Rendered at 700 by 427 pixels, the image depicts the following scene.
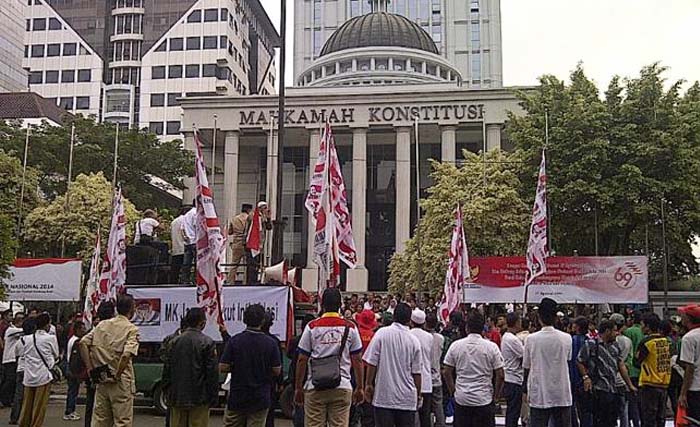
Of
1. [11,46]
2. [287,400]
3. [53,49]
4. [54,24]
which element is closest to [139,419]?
[287,400]

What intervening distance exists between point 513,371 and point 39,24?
89.8 m

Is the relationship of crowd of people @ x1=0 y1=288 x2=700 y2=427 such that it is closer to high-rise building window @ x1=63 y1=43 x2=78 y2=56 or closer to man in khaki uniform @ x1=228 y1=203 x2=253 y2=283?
man in khaki uniform @ x1=228 y1=203 x2=253 y2=283

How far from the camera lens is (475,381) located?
8242 mm

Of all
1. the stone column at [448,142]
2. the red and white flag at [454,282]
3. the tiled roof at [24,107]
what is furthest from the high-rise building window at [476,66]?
the red and white flag at [454,282]

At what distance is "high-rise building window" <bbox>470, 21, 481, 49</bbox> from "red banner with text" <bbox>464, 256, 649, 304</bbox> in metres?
72.5

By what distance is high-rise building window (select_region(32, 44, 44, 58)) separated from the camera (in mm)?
88812

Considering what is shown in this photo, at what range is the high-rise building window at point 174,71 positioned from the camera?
8525 centimetres

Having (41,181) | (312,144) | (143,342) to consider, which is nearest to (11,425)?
(143,342)

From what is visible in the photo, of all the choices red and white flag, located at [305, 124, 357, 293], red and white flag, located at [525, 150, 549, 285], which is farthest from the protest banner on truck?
red and white flag, located at [525, 150, 549, 285]

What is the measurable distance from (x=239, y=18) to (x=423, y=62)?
29.0 m

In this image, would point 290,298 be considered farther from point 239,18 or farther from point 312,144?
point 239,18

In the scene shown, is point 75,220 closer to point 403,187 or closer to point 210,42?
point 403,187

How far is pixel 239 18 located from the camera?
299 ft

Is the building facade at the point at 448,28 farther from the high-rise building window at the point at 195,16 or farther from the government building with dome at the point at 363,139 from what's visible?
the government building with dome at the point at 363,139
